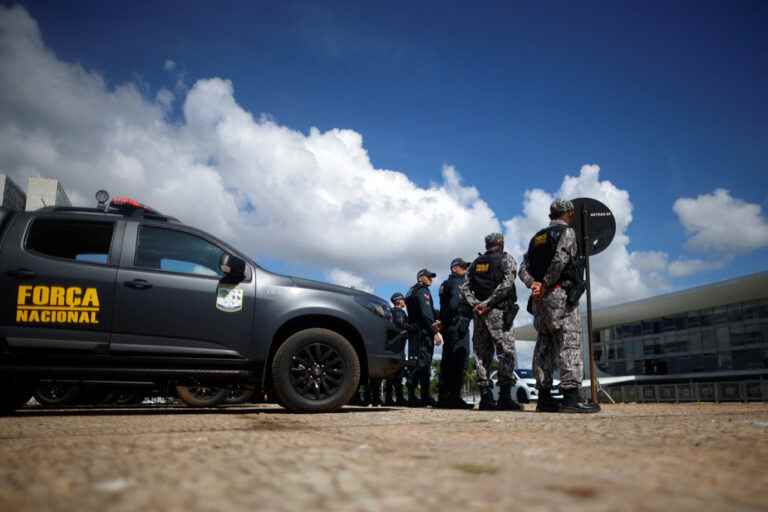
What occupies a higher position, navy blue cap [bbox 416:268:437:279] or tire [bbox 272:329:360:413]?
navy blue cap [bbox 416:268:437:279]

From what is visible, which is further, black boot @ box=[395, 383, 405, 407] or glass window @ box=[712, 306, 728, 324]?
glass window @ box=[712, 306, 728, 324]

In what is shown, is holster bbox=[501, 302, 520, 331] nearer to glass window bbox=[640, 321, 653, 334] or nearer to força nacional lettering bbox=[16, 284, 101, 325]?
força nacional lettering bbox=[16, 284, 101, 325]

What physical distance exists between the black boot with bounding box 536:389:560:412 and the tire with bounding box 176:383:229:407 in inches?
147

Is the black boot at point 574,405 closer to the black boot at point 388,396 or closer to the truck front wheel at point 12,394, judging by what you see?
the truck front wheel at point 12,394

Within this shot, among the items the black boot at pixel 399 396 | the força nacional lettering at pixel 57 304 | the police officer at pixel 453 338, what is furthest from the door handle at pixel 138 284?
the black boot at pixel 399 396

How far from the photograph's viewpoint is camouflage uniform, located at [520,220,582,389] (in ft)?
17.6

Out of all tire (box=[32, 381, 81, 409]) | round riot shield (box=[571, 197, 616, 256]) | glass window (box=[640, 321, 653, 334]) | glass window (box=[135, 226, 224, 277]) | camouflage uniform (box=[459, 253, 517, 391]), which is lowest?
tire (box=[32, 381, 81, 409])

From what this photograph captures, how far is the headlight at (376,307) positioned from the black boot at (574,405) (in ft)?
5.74

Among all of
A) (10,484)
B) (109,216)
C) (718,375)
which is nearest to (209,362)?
(109,216)

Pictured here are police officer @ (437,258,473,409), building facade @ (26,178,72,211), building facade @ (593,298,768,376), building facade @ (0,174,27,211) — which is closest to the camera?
police officer @ (437,258,473,409)

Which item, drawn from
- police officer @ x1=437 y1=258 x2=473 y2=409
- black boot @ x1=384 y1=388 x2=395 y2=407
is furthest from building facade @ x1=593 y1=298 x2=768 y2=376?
police officer @ x1=437 y1=258 x2=473 y2=409

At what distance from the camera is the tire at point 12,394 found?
5.03 metres

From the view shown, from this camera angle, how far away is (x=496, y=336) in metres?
6.62

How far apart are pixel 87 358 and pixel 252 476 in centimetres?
362
